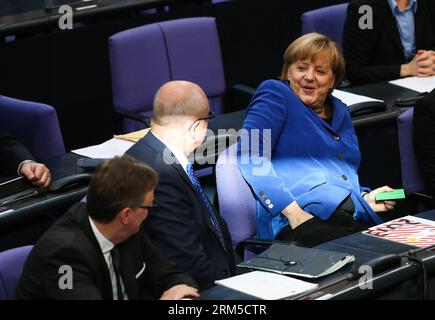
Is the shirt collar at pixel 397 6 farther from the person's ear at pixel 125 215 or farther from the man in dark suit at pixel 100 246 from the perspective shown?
the person's ear at pixel 125 215

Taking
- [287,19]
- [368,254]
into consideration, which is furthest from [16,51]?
[368,254]

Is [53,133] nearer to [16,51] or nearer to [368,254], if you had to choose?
[16,51]

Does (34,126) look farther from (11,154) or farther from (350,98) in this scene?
(350,98)

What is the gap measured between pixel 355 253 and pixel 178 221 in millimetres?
613

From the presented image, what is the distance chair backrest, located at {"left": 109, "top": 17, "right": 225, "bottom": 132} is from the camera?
16.8 ft

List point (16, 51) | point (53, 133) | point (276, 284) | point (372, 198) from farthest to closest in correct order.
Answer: point (16, 51) < point (53, 133) < point (372, 198) < point (276, 284)

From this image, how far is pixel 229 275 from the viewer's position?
11.5ft

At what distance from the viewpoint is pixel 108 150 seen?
441cm

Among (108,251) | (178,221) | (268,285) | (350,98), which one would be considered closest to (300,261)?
(268,285)

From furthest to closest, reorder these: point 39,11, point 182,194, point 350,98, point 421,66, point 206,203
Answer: point 39,11 < point 421,66 < point 350,98 < point 206,203 < point 182,194

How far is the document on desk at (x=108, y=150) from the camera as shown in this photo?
434 centimetres

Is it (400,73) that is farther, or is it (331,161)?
(400,73)

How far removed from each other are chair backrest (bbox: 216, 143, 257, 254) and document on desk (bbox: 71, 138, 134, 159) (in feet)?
2.10

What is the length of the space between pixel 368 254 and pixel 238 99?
245 centimetres
